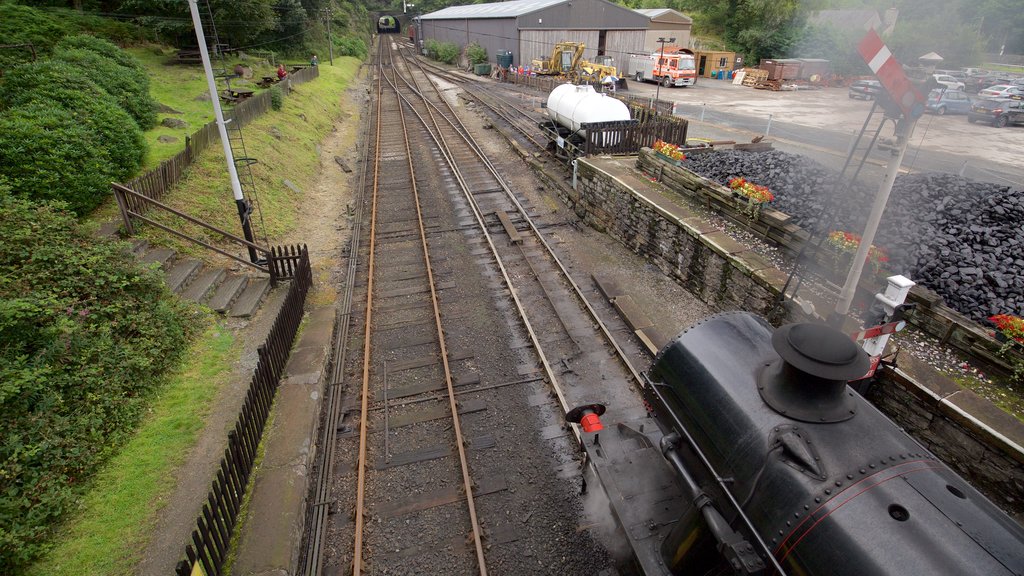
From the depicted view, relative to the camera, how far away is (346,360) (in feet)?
31.2

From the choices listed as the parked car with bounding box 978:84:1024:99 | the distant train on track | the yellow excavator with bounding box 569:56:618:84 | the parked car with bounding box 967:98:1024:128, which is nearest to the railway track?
the parked car with bounding box 967:98:1024:128

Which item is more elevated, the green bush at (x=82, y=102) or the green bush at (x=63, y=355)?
the green bush at (x=82, y=102)

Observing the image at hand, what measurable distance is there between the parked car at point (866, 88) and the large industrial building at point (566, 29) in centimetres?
4308

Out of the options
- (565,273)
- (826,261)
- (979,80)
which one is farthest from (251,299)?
(979,80)

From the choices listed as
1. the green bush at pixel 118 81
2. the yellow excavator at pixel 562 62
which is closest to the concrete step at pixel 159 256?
the green bush at pixel 118 81

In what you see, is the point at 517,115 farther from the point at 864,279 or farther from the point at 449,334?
the point at 864,279

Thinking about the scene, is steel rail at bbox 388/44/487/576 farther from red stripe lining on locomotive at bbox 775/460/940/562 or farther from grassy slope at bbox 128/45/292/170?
grassy slope at bbox 128/45/292/170

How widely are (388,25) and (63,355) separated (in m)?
118

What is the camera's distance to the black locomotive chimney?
143 inches

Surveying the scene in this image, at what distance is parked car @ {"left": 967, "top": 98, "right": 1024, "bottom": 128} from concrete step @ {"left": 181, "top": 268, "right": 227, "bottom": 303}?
3256 centimetres

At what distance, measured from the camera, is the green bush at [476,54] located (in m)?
49.7

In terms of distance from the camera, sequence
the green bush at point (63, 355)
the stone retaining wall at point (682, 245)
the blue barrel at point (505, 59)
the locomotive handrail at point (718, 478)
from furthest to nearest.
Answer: the blue barrel at point (505, 59) < the stone retaining wall at point (682, 245) < the green bush at point (63, 355) < the locomotive handrail at point (718, 478)

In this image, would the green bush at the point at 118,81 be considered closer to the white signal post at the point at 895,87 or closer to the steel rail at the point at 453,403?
the steel rail at the point at 453,403

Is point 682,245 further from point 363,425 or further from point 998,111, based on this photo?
point 998,111
